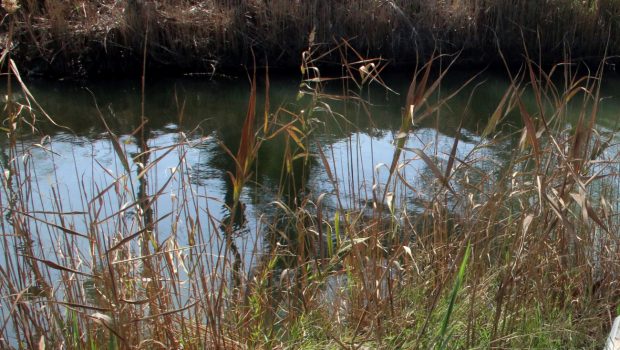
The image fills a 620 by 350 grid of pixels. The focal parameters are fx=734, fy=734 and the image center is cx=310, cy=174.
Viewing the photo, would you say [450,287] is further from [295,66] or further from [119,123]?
[295,66]

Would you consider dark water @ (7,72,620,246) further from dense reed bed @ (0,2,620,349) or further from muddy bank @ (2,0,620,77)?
dense reed bed @ (0,2,620,349)

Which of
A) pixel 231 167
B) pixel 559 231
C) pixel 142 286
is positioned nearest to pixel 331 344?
pixel 142 286

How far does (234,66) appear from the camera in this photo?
25.7 feet

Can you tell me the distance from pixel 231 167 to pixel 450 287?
9.96ft

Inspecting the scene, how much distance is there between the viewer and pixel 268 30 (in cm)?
773

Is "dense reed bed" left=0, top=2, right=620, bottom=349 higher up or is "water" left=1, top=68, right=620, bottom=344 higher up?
"dense reed bed" left=0, top=2, right=620, bottom=349

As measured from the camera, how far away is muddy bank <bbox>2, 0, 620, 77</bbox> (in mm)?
7516

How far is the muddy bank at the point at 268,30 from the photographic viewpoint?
752cm

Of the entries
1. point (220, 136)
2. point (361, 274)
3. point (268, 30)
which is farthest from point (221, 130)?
point (361, 274)

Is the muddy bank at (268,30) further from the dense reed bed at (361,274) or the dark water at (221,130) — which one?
the dense reed bed at (361,274)

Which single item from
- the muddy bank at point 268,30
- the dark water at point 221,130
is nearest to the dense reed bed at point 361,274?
A: the dark water at point 221,130

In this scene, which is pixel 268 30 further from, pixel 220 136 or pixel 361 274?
pixel 361 274

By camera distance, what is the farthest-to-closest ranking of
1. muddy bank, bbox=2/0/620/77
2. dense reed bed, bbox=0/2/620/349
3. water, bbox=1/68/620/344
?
muddy bank, bbox=2/0/620/77 < water, bbox=1/68/620/344 < dense reed bed, bbox=0/2/620/349

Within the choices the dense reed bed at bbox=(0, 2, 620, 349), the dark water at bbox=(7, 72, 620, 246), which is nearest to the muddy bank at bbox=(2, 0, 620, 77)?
the dark water at bbox=(7, 72, 620, 246)
